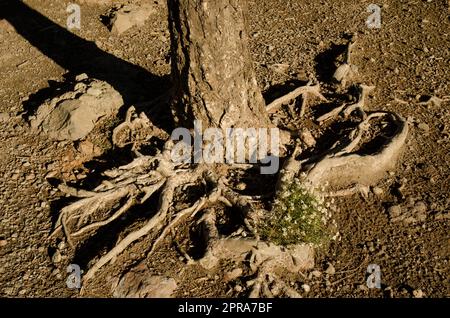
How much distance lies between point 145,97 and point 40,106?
1.38m

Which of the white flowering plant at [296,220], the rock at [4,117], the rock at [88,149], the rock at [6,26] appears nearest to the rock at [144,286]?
the white flowering plant at [296,220]

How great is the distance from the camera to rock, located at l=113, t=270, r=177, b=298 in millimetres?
4496

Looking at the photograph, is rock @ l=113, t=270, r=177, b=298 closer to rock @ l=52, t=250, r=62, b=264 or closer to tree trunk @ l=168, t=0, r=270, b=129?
rock @ l=52, t=250, r=62, b=264

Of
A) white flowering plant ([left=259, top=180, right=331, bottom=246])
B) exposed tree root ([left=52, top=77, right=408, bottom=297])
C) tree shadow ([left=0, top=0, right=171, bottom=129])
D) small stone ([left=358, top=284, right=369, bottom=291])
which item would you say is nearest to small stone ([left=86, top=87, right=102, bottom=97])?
tree shadow ([left=0, top=0, right=171, bottom=129])

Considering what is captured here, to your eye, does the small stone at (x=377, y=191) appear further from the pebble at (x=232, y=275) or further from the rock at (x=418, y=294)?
the pebble at (x=232, y=275)

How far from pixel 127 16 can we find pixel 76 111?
9.26 ft

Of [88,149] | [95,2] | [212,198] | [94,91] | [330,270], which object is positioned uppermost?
[95,2]

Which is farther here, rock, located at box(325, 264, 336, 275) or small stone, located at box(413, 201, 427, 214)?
small stone, located at box(413, 201, 427, 214)

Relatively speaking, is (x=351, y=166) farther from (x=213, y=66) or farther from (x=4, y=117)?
(x=4, y=117)

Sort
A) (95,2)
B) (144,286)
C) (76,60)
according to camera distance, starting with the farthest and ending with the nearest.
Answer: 1. (95,2)
2. (76,60)
3. (144,286)

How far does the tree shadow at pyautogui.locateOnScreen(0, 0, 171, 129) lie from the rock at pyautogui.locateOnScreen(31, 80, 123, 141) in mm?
313

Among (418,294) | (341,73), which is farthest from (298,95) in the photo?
(418,294)

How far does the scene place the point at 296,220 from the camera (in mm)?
4535
